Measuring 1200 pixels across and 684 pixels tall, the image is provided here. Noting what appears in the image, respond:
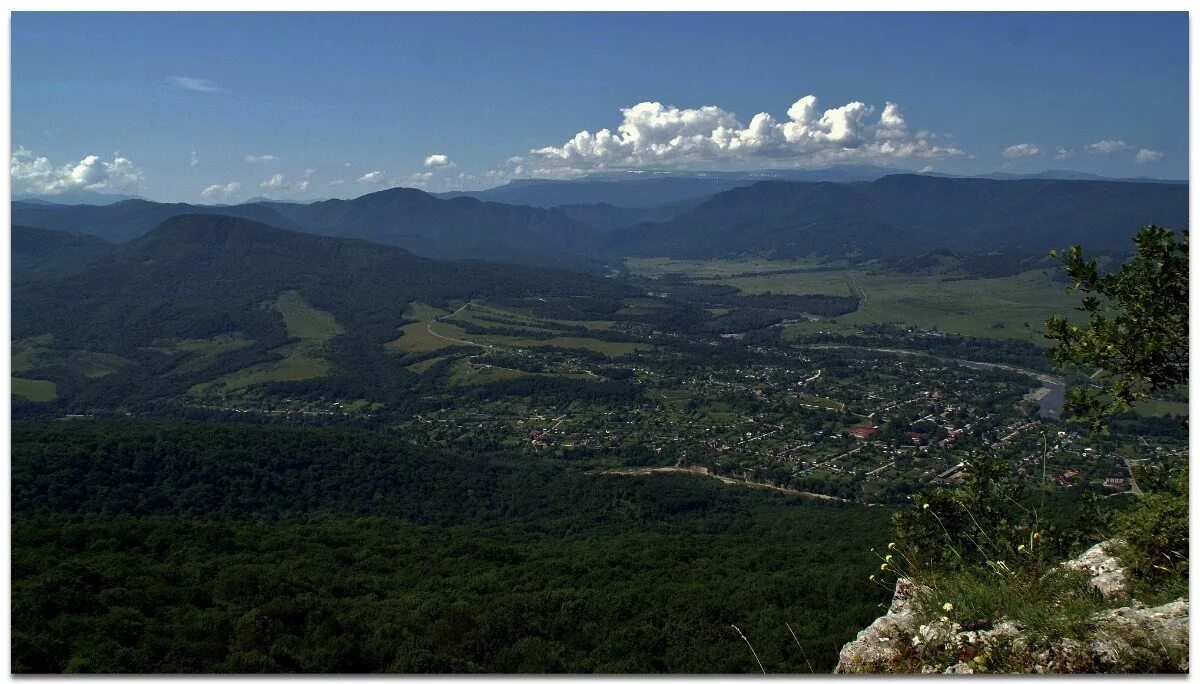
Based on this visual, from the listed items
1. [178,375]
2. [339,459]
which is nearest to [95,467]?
[339,459]

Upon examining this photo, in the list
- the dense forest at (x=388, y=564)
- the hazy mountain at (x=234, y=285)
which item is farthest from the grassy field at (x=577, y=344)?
the dense forest at (x=388, y=564)

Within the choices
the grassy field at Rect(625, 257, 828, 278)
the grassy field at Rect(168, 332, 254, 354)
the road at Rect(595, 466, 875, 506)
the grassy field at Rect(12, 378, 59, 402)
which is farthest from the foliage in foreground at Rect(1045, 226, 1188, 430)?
the grassy field at Rect(625, 257, 828, 278)

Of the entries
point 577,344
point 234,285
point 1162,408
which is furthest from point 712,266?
point 1162,408

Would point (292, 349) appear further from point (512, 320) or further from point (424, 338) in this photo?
point (512, 320)

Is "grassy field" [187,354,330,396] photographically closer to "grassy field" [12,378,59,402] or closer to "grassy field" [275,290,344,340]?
"grassy field" [12,378,59,402]

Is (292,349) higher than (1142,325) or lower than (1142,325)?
lower

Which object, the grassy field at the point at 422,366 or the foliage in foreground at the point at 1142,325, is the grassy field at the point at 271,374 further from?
the foliage in foreground at the point at 1142,325
